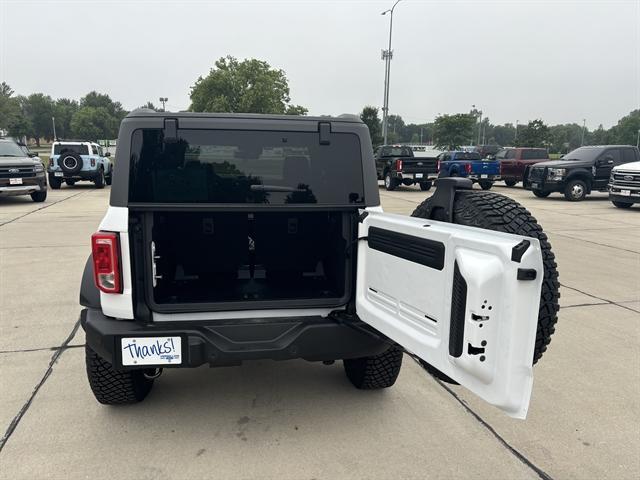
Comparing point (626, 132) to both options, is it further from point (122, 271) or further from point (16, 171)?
point (122, 271)

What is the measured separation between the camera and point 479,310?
179 centimetres

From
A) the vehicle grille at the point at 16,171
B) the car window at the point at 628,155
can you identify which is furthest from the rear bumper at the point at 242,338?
the car window at the point at 628,155

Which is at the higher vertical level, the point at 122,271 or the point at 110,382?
the point at 122,271

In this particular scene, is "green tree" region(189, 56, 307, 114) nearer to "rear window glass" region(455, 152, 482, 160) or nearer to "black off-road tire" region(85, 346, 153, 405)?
"rear window glass" region(455, 152, 482, 160)

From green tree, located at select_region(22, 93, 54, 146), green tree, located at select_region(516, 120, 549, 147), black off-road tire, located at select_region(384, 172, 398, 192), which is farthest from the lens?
green tree, located at select_region(22, 93, 54, 146)

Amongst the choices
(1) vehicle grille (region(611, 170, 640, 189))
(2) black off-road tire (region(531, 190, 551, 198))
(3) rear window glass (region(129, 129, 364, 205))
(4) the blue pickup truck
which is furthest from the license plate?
(4) the blue pickup truck

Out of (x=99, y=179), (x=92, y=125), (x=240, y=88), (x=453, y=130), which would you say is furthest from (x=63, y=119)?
(x=99, y=179)

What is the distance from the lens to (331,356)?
2.66 metres

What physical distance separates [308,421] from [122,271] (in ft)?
4.67

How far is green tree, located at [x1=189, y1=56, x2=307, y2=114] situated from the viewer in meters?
51.8

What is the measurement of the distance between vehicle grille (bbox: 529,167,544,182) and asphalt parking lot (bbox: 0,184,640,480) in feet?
45.8

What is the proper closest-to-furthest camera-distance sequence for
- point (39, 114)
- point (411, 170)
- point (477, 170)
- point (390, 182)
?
1. point (411, 170)
2. point (477, 170)
3. point (390, 182)
4. point (39, 114)

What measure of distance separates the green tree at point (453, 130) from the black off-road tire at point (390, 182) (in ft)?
127

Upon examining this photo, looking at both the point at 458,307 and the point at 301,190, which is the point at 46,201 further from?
the point at 458,307
